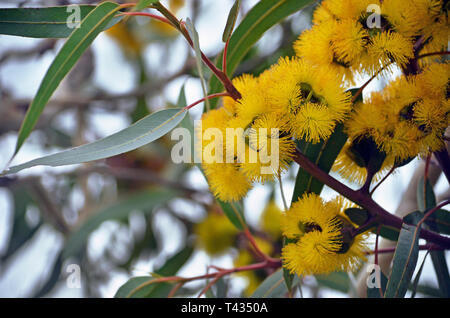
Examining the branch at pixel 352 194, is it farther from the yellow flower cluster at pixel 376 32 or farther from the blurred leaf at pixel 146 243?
the blurred leaf at pixel 146 243

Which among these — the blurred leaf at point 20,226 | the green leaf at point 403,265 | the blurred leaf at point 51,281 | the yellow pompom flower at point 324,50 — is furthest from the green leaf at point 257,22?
the blurred leaf at point 20,226

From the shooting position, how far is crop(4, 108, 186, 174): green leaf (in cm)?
46

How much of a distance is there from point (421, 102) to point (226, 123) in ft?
0.72

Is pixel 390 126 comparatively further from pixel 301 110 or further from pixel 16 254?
pixel 16 254

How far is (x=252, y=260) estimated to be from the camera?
1.29 meters

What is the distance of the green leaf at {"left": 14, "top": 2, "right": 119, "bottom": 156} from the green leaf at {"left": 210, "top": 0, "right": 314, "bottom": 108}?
0.56ft

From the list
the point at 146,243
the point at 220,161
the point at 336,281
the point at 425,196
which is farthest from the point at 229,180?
the point at 146,243

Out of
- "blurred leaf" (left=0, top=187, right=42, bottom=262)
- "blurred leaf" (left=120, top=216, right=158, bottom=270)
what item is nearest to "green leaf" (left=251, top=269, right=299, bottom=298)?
"blurred leaf" (left=120, top=216, right=158, bottom=270)

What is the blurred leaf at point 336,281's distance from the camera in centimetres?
87

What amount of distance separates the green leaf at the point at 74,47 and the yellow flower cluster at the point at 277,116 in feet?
0.57

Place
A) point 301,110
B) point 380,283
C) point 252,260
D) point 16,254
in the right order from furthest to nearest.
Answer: point 16,254
point 252,260
point 380,283
point 301,110

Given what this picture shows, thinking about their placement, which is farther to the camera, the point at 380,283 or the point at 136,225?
the point at 136,225
